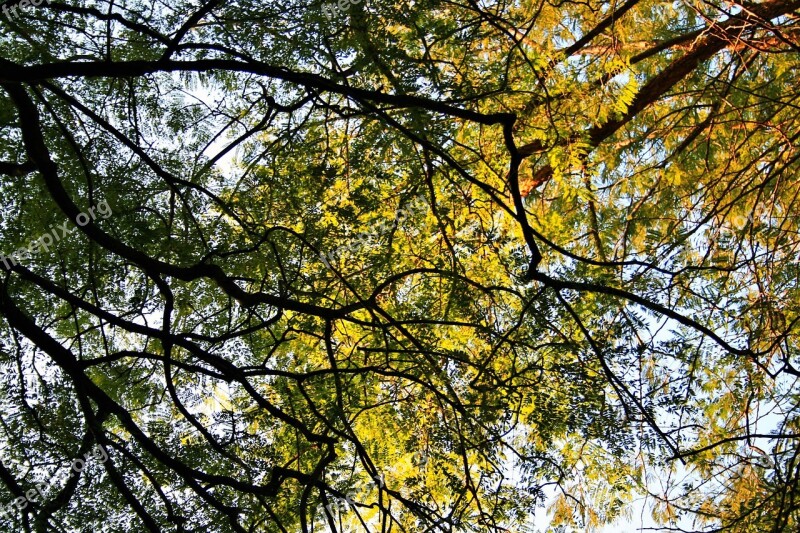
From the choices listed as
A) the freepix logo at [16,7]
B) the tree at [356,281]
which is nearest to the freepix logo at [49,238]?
the tree at [356,281]

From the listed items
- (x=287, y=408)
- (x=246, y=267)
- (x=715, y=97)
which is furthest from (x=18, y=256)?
(x=715, y=97)

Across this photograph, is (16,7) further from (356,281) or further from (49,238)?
(356,281)

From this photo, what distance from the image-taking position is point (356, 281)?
3.53 meters

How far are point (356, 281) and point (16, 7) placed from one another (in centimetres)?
179

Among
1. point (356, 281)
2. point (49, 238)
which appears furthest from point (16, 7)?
point (356, 281)

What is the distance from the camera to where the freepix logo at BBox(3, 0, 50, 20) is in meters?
2.67

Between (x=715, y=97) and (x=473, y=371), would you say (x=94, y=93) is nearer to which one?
(x=473, y=371)

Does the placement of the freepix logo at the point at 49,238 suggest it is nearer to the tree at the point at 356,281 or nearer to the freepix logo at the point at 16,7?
the tree at the point at 356,281

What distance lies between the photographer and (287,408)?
3.29m

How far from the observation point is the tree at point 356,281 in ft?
8.64

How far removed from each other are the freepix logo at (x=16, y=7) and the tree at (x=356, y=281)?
33mm

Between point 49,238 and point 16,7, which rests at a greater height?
point 16,7

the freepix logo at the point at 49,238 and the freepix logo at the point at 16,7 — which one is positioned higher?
the freepix logo at the point at 16,7

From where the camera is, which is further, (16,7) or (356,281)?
(356,281)
